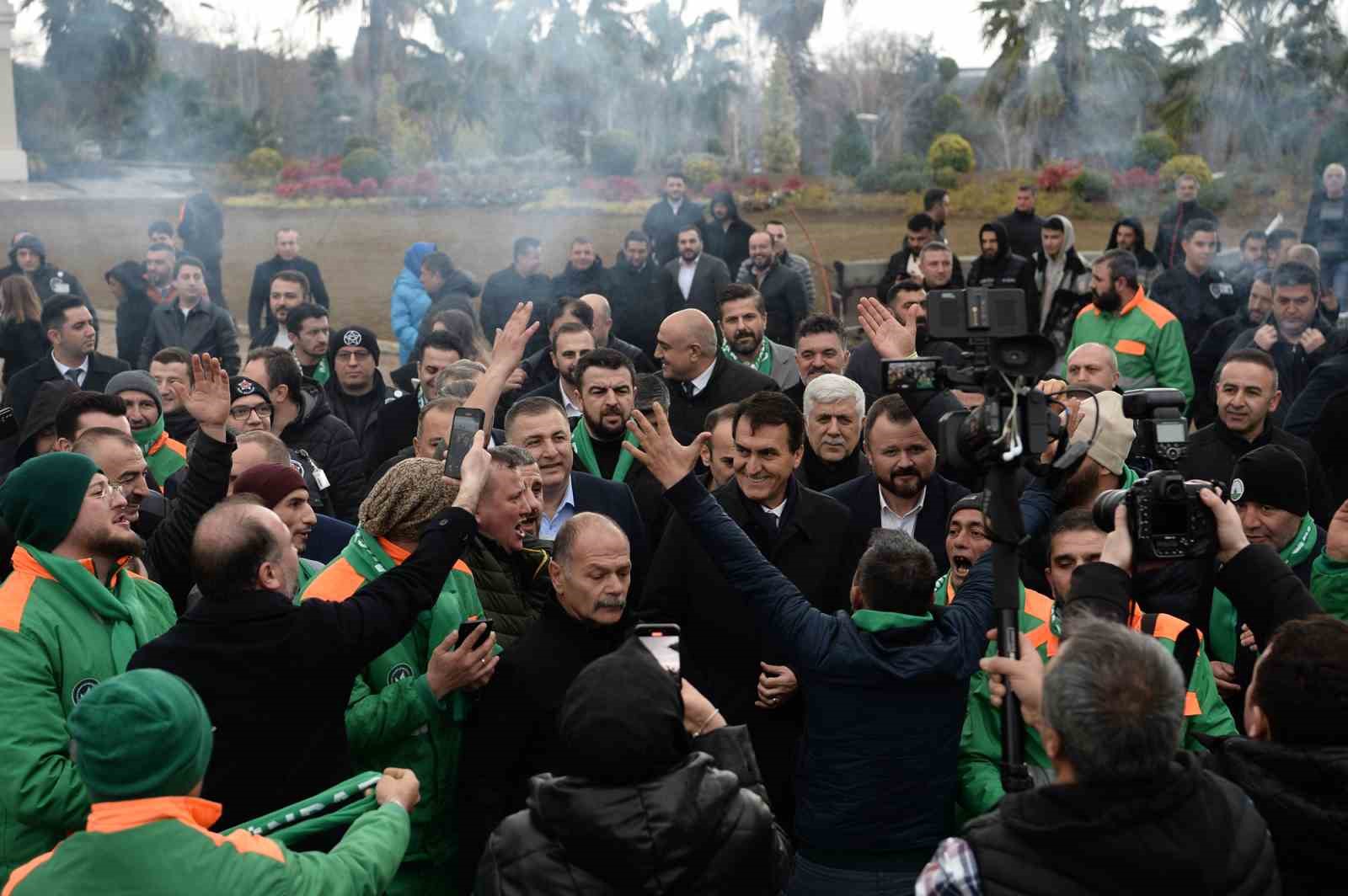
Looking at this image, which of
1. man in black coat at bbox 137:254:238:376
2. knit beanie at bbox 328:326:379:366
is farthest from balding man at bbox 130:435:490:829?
man in black coat at bbox 137:254:238:376

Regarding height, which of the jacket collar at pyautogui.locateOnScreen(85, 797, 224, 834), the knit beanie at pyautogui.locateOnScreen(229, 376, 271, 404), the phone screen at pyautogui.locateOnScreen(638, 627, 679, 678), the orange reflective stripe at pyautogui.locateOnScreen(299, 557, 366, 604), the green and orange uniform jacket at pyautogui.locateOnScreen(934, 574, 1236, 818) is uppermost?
the knit beanie at pyautogui.locateOnScreen(229, 376, 271, 404)

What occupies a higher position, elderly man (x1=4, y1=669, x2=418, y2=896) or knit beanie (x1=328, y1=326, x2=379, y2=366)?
knit beanie (x1=328, y1=326, x2=379, y2=366)

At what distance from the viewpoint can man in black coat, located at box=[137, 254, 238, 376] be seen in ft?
34.2

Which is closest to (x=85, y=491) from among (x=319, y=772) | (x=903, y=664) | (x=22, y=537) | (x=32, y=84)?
(x=22, y=537)

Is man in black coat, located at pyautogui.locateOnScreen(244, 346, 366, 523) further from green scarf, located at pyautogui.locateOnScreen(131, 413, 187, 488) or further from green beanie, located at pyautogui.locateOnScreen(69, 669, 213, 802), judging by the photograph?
green beanie, located at pyautogui.locateOnScreen(69, 669, 213, 802)

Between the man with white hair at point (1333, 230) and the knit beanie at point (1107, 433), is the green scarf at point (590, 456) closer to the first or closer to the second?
the knit beanie at point (1107, 433)

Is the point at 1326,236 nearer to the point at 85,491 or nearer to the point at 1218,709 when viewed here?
the point at 1218,709

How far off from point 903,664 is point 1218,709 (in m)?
0.92

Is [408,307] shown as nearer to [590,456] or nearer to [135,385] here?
[135,385]

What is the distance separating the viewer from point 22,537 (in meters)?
3.59

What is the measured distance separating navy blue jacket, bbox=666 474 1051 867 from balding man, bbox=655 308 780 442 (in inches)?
130

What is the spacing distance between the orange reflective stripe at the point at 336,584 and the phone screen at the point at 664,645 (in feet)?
3.21

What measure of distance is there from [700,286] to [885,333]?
6827 millimetres

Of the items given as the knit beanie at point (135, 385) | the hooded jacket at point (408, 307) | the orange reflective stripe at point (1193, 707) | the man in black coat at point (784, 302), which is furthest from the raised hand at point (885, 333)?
the hooded jacket at point (408, 307)
